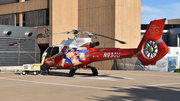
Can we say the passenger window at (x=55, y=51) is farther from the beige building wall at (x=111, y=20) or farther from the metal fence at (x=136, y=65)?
the metal fence at (x=136, y=65)

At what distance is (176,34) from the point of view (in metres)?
48.9

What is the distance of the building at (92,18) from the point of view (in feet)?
113

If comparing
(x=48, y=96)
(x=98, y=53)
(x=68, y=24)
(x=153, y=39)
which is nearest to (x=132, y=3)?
(x=68, y=24)

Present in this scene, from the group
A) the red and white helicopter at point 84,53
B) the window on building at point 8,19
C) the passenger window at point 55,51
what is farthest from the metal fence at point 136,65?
the window on building at point 8,19

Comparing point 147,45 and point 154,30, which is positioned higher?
point 154,30

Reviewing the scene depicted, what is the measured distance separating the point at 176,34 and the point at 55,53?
110 feet

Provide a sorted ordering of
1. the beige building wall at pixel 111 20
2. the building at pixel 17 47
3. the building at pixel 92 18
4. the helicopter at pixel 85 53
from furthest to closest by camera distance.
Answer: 1. the building at pixel 92 18
2. the beige building wall at pixel 111 20
3. the building at pixel 17 47
4. the helicopter at pixel 85 53

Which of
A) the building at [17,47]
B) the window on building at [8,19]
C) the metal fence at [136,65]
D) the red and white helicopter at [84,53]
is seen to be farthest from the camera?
the window on building at [8,19]

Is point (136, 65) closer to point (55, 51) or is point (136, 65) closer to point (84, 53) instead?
point (84, 53)

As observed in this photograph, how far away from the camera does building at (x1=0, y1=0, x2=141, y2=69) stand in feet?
113

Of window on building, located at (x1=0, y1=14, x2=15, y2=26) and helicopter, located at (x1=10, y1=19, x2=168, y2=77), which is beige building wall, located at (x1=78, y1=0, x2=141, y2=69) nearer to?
helicopter, located at (x1=10, y1=19, x2=168, y2=77)

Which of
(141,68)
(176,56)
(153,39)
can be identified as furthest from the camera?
(141,68)

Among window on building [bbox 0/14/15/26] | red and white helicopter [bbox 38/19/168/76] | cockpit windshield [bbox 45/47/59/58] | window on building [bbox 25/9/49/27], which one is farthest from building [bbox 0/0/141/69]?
red and white helicopter [bbox 38/19/168/76]

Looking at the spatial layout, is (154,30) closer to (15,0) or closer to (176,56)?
(176,56)
